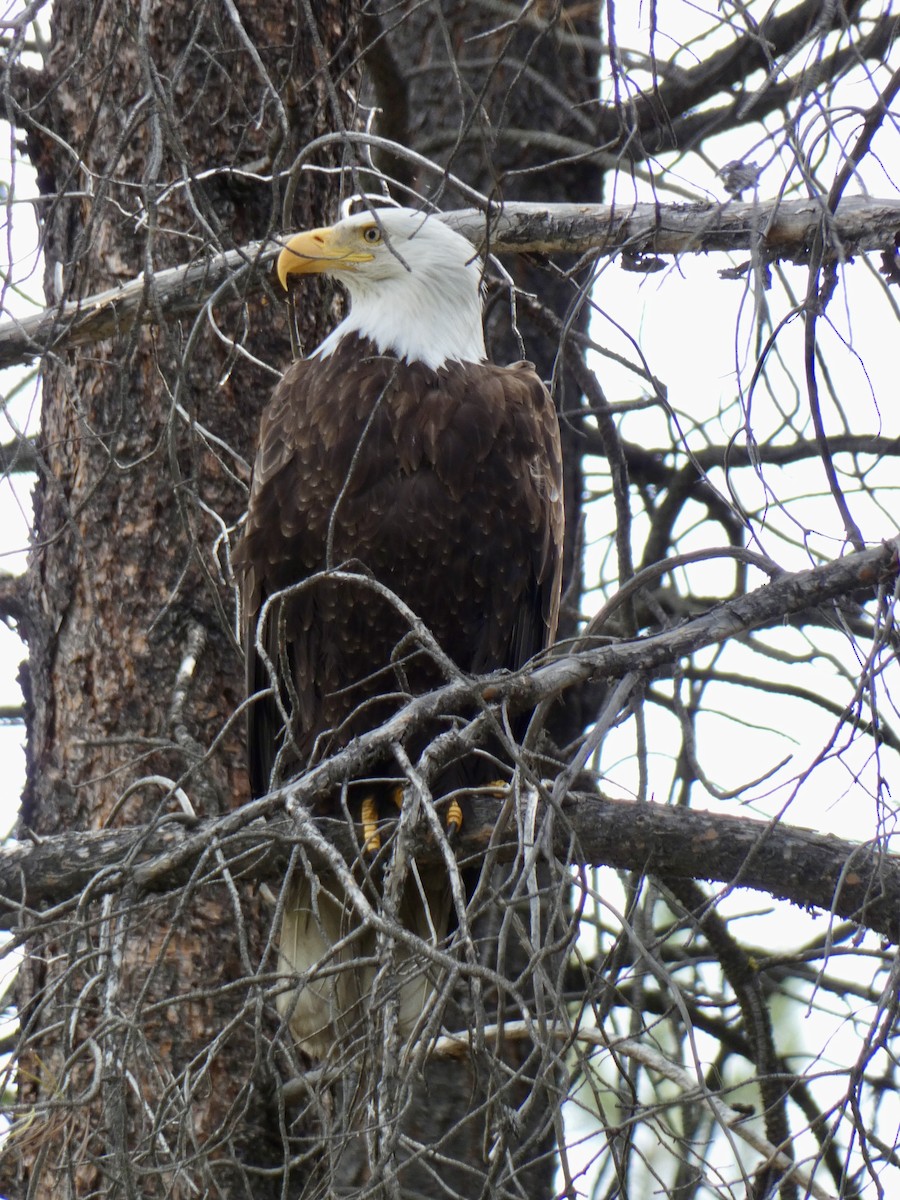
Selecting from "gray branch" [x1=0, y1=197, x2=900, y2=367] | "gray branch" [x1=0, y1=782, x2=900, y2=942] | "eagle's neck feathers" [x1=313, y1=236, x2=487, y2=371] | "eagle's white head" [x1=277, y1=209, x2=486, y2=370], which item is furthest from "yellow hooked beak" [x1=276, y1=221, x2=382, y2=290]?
"gray branch" [x1=0, y1=782, x2=900, y2=942]

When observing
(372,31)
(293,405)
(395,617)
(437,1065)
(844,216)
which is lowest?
(437,1065)

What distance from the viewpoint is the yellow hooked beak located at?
3441 millimetres

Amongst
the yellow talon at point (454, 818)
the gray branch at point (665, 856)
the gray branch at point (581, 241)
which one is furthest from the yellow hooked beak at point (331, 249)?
the gray branch at point (665, 856)

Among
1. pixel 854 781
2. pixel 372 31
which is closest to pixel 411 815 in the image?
pixel 854 781

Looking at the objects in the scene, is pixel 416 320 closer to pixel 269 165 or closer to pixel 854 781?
pixel 269 165

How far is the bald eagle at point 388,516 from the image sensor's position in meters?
3.43

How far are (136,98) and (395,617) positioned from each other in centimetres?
146

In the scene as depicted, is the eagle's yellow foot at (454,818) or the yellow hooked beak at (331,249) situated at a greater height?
the yellow hooked beak at (331,249)

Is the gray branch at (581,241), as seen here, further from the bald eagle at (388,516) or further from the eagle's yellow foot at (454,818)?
the eagle's yellow foot at (454,818)

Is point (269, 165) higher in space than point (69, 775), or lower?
higher

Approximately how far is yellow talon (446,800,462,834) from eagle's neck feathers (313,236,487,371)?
110cm

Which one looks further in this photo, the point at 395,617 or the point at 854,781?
the point at 395,617

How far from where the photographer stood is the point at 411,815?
6.05 ft

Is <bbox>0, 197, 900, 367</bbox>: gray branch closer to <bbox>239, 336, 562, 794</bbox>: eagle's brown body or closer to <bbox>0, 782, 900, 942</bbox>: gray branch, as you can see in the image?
<bbox>239, 336, 562, 794</bbox>: eagle's brown body
